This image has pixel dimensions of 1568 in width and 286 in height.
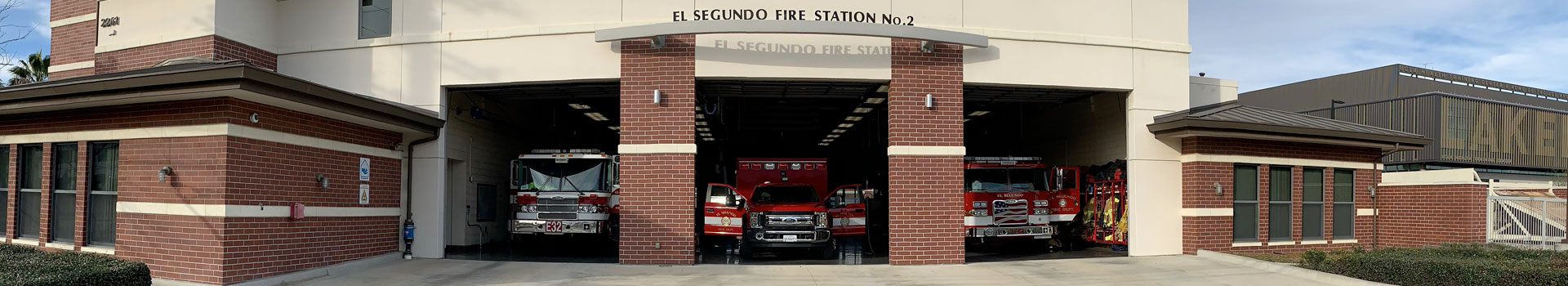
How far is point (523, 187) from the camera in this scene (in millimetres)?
18359

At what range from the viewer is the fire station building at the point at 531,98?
40.8 feet

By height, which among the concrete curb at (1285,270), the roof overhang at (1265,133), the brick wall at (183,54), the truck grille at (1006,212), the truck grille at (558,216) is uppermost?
the brick wall at (183,54)

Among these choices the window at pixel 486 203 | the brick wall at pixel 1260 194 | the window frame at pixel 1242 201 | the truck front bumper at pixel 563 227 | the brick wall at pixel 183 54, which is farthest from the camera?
the window at pixel 486 203

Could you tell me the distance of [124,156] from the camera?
1267cm

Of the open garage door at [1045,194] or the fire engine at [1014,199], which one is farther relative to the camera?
the fire engine at [1014,199]

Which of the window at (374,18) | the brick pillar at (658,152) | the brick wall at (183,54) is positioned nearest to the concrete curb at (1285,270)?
the brick pillar at (658,152)

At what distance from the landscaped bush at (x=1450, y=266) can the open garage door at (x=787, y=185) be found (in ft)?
24.3

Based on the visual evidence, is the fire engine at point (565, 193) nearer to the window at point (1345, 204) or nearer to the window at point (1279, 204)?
the window at point (1279, 204)

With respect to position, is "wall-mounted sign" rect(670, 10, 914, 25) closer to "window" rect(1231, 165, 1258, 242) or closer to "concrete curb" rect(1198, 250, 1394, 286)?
"concrete curb" rect(1198, 250, 1394, 286)

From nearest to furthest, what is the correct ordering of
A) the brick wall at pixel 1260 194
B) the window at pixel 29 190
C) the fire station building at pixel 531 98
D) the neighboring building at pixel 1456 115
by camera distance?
the fire station building at pixel 531 98 < the window at pixel 29 190 < the brick wall at pixel 1260 194 < the neighboring building at pixel 1456 115

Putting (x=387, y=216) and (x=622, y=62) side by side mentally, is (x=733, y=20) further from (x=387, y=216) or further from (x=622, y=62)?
(x=387, y=216)

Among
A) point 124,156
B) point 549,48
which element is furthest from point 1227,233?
point 124,156

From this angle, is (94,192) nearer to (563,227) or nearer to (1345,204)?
(563,227)

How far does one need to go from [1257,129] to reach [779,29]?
28.6 ft
